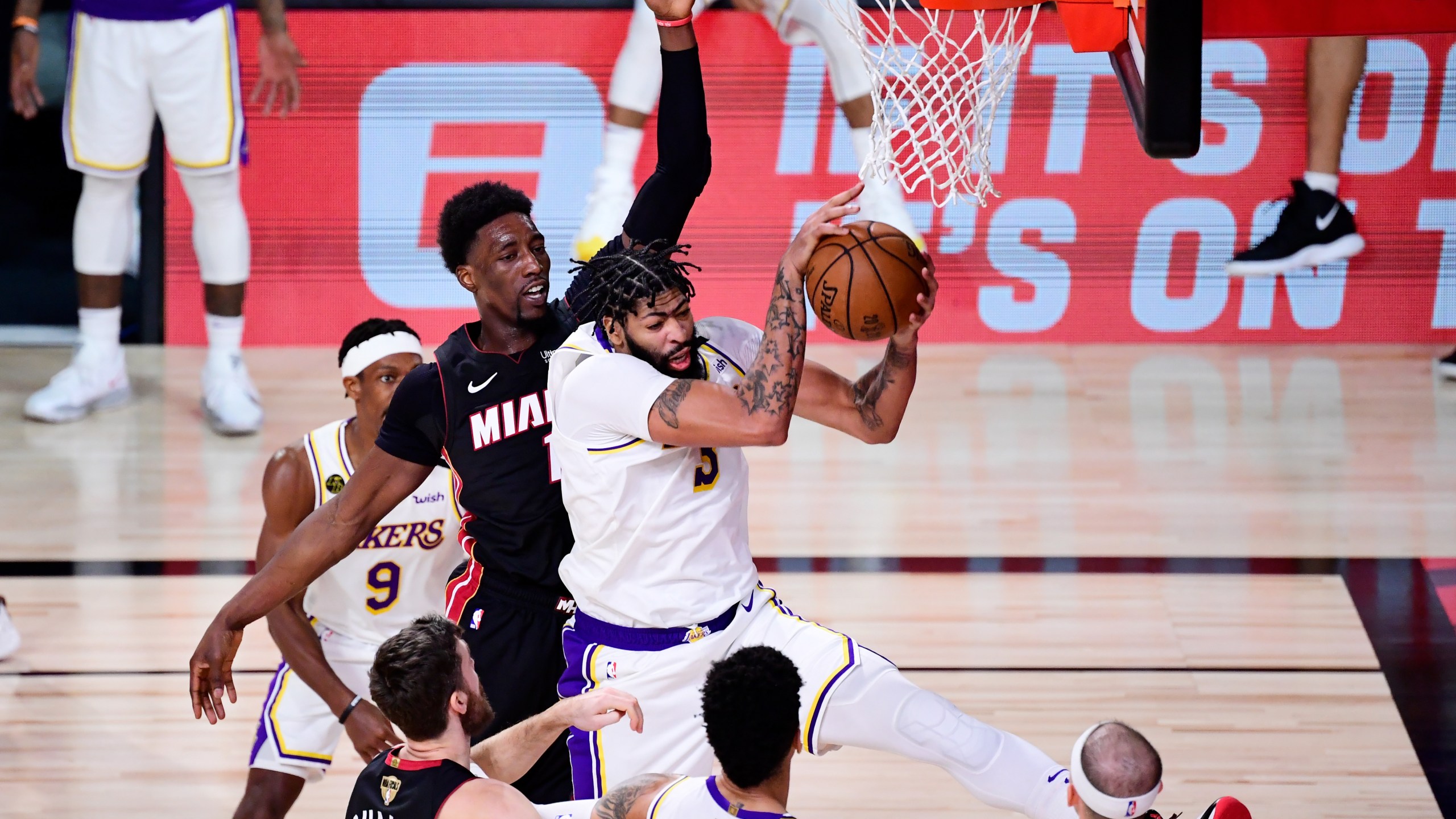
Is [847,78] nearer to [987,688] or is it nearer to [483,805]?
[987,688]

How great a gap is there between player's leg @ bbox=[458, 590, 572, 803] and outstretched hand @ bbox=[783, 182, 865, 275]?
1.14m

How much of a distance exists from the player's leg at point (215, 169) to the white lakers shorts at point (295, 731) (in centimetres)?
350

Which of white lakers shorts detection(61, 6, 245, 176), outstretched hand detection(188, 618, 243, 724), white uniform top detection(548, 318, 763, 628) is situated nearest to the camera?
white uniform top detection(548, 318, 763, 628)

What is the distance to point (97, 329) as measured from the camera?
25.1 ft

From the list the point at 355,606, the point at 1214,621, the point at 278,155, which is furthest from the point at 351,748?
the point at 278,155

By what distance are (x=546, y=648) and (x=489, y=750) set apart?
571 millimetres

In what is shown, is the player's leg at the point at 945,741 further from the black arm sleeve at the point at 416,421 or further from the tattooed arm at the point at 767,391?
the black arm sleeve at the point at 416,421

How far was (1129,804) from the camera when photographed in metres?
2.86

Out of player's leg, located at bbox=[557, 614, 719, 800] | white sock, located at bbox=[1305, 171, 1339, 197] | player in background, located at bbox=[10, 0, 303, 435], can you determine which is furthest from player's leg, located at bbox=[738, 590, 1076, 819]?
white sock, located at bbox=[1305, 171, 1339, 197]

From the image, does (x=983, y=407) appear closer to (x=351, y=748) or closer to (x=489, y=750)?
(x=351, y=748)

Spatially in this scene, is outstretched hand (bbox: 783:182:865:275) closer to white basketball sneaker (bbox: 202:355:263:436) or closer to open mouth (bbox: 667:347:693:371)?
open mouth (bbox: 667:347:693:371)

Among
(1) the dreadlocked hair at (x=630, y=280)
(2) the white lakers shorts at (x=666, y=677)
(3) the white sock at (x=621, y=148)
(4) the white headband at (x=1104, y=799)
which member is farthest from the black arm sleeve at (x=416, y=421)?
(3) the white sock at (x=621, y=148)

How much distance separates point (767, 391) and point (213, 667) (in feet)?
4.65

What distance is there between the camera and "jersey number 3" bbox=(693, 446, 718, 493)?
348 cm
